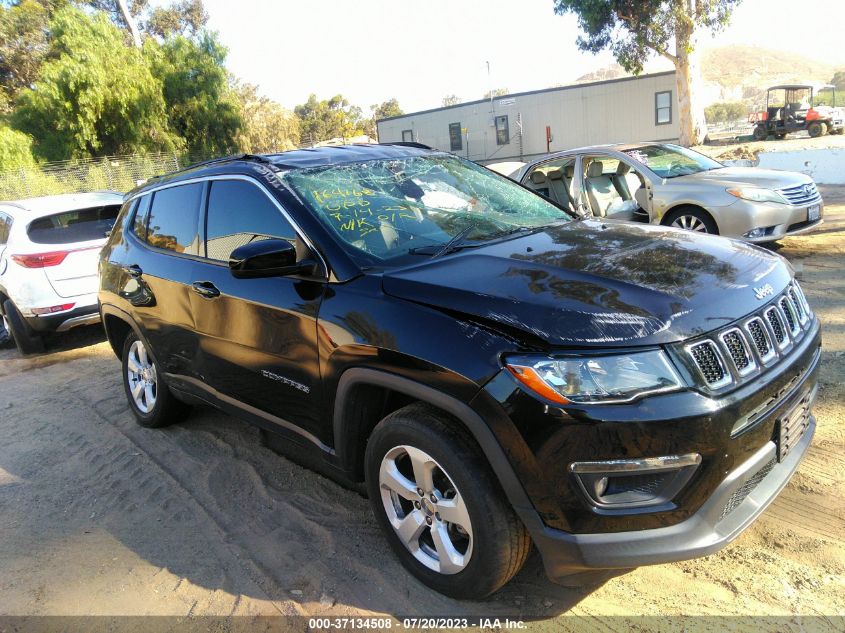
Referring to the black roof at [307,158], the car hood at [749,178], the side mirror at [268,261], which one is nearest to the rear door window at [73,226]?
the black roof at [307,158]

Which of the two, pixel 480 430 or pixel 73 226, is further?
pixel 73 226

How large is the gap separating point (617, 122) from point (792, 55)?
535 feet

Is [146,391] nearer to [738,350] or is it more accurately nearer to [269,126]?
[738,350]

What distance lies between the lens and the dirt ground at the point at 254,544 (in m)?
2.60

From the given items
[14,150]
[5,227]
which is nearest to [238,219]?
[5,227]

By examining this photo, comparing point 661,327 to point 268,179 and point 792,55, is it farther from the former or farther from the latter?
point 792,55

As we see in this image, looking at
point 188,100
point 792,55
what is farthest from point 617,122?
point 792,55

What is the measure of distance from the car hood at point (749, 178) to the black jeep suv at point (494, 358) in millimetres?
4762

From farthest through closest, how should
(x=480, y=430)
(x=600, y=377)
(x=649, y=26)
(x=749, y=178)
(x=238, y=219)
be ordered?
(x=649, y=26) < (x=749, y=178) < (x=238, y=219) < (x=480, y=430) < (x=600, y=377)

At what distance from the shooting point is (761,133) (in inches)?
1172

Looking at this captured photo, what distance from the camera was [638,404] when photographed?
2.08m

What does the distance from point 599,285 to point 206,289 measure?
87.0 inches

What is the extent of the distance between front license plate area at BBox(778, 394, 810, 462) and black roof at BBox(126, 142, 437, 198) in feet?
8.20

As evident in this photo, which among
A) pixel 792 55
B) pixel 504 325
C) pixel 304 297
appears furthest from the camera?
pixel 792 55
